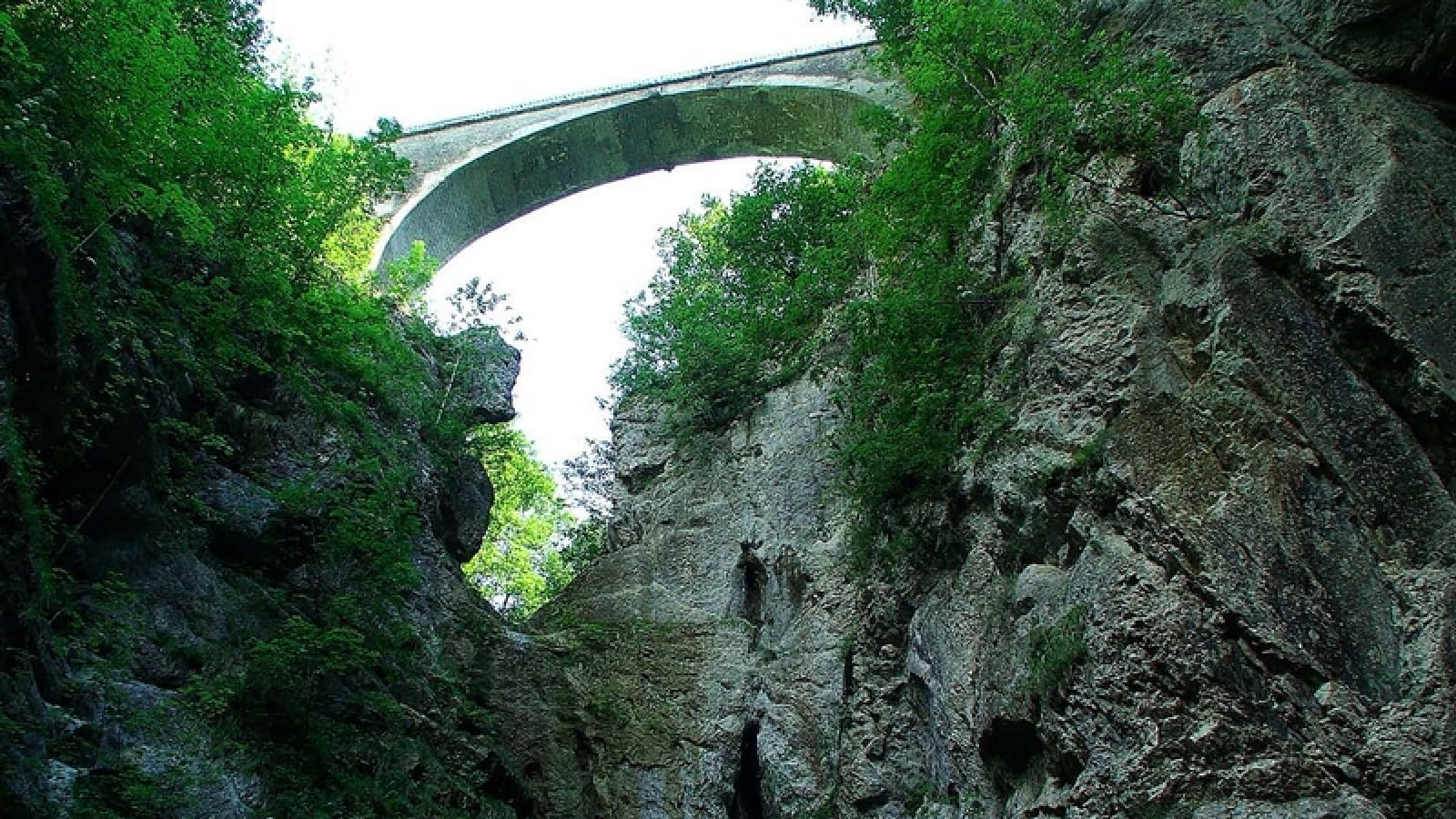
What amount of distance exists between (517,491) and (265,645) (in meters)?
14.5

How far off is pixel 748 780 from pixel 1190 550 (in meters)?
5.75

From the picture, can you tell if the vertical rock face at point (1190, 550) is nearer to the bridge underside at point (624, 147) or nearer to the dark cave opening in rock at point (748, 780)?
the dark cave opening in rock at point (748, 780)

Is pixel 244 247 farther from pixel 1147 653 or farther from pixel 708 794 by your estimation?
pixel 1147 653

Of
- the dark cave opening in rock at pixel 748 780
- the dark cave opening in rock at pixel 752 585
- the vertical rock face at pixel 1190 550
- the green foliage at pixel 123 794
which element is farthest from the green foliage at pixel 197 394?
the dark cave opening in rock at pixel 752 585

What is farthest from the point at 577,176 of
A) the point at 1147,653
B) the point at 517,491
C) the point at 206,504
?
the point at 1147,653

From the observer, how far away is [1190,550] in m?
6.54

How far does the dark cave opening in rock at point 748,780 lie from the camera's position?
35.2 feet

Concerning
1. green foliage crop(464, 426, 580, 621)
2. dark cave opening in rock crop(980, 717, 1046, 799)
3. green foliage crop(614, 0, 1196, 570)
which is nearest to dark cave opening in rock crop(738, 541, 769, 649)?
green foliage crop(614, 0, 1196, 570)

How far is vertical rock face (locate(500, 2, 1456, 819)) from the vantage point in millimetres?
5922

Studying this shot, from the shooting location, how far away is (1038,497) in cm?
810

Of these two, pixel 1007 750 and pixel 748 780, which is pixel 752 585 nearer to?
pixel 748 780

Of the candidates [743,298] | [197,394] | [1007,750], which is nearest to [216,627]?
[197,394]

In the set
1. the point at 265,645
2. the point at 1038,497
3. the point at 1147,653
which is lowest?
the point at 1147,653

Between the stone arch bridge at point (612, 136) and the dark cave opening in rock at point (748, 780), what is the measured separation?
11.8 metres
